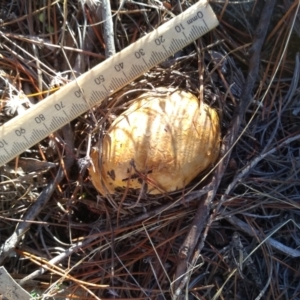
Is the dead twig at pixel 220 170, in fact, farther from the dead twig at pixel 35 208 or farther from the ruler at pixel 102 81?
the dead twig at pixel 35 208

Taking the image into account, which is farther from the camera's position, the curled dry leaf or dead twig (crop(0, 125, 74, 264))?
dead twig (crop(0, 125, 74, 264))

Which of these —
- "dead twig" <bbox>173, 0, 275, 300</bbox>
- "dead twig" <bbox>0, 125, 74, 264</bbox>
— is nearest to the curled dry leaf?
"dead twig" <bbox>173, 0, 275, 300</bbox>

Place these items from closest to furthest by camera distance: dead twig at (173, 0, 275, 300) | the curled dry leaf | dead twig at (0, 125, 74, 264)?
the curled dry leaf
dead twig at (173, 0, 275, 300)
dead twig at (0, 125, 74, 264)

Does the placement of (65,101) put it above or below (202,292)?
above

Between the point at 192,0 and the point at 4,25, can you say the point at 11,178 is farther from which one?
the point at 192,0

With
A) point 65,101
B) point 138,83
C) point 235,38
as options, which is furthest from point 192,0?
point 65,101

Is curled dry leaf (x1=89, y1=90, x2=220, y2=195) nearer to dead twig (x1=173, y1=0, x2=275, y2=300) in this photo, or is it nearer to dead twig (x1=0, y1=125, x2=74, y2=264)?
dead twig (x1=173, y1=0, x2=275, y2=300)

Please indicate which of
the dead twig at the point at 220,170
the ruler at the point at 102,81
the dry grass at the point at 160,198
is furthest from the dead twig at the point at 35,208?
the dead twig at the point at 220,170
